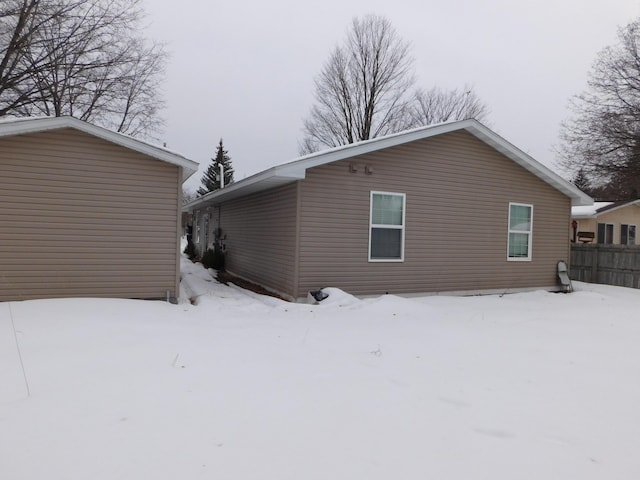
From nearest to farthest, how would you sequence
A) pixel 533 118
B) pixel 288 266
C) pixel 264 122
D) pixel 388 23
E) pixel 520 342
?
pixel 520 342 < pixel 288 266 < pixel 388 23 < pixel 533 118 < pixel 264 122

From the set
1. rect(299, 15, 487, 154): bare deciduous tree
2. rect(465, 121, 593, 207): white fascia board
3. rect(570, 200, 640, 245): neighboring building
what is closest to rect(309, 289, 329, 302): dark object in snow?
rect(465, 121, 593, 207): white fascia board

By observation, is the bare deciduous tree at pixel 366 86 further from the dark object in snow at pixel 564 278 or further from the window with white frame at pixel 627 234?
the dark object in snow at pixel 564 278

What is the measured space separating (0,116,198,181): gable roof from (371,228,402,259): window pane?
12.4ft

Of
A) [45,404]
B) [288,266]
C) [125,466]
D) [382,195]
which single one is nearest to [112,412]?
[45,404]

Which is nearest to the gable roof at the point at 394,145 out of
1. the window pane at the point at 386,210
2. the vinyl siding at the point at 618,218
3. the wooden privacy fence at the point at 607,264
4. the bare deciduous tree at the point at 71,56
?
the window pane at the point at 386,210

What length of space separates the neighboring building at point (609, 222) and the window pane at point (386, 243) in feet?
31.7

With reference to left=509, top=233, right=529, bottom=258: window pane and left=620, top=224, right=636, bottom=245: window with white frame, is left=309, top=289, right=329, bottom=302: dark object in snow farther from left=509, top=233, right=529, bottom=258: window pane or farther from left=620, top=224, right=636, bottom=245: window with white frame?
left=620, top=224, right=636, bottom=245: window with white frame

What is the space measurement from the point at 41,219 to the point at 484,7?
18.5 meters

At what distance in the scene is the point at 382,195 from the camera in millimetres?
8891

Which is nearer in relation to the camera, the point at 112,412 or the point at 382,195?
the point at 112,412

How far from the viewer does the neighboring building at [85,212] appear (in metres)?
6.54

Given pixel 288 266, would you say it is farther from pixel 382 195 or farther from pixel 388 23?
pixel 388 23

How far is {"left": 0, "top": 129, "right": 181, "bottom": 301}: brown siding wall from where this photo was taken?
6.55 m

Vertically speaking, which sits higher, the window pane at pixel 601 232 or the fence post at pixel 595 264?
the window pane at pixel 601 232
